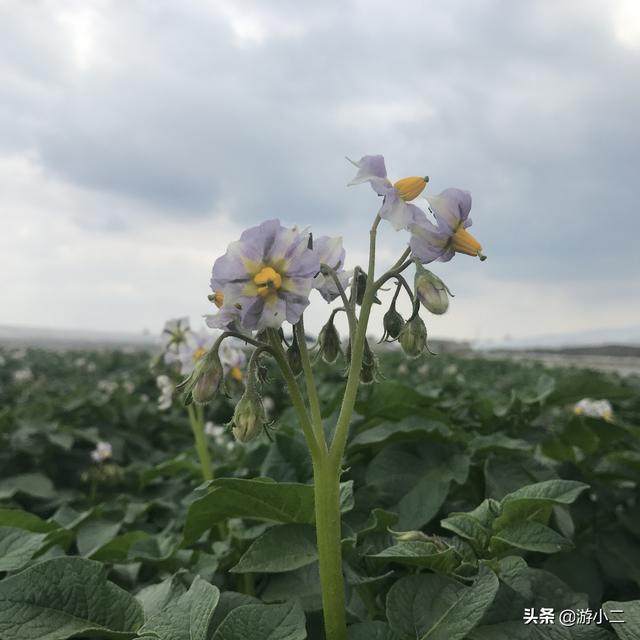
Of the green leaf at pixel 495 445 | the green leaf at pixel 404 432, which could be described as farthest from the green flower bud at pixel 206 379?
the green leaf at pixel 495 445

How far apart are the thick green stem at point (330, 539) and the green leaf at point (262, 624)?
7cm

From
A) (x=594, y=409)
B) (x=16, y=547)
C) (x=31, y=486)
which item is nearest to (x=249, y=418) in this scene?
(x=16, y=547)

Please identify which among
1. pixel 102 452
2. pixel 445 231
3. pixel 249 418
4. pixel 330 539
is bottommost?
pixel 102 452

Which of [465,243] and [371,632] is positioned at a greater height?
Answer: [465,243]

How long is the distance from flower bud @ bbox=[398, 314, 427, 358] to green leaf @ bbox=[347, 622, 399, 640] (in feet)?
1.61

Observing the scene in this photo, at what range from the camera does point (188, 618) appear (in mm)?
1176

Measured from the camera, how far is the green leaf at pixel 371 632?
1201 mm

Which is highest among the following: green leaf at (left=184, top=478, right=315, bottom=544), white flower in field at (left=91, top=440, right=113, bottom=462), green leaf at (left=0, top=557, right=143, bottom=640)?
green leaf at (left=184, top=478, right=315, bottom=544)

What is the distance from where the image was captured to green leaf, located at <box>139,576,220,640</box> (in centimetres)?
112

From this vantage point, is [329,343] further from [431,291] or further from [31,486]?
[31,486]

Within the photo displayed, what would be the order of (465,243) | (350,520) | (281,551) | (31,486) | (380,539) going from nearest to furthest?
(465,243)
(281,551)
(380,539)
(350,520)
(31,486)

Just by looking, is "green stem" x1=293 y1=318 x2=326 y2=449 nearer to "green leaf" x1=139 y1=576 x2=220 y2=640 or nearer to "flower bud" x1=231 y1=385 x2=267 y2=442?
"flower bud" x1=231 y1=385 x2=267 y2=442

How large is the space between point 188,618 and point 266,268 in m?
0.62

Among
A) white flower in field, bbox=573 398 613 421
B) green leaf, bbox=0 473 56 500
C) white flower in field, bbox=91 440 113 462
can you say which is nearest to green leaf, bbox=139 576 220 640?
green leaf, bbox=0 473 56 500
